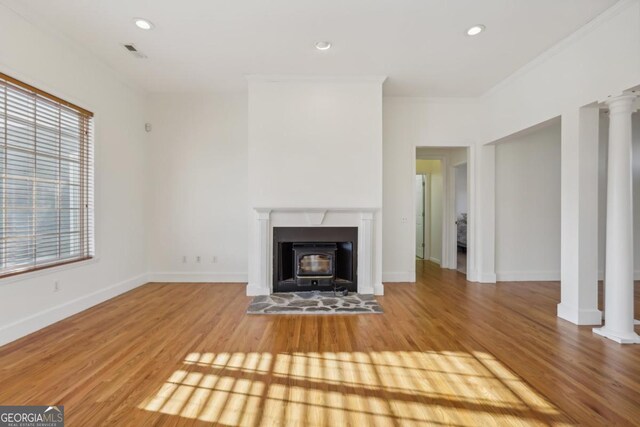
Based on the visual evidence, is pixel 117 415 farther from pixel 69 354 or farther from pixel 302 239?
pixel 302 239

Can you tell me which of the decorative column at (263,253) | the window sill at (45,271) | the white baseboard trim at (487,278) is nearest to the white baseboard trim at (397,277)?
the white baseboard trim at (487,278)

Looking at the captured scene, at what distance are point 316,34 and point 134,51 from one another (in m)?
2.18

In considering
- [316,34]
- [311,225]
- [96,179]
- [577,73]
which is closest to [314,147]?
[311,225]

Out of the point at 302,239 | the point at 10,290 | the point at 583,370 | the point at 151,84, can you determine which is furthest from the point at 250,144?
the point at 583,370

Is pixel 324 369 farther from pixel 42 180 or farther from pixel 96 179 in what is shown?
pixel 96 179

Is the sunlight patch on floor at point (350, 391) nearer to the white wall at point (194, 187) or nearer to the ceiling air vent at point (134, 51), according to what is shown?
the white wall at point (194, 187)

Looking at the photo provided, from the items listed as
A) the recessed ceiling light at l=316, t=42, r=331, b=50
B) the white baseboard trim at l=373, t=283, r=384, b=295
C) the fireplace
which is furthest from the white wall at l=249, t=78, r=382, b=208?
the white baseboard trim at l=373, t=283, r=384, b=295

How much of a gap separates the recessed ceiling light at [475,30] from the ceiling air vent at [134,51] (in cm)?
368

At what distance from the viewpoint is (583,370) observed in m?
2.10

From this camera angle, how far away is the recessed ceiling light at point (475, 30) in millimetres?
2902

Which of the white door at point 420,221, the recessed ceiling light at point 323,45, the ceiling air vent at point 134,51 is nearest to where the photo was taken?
the recessed ceiling light at point 323,45

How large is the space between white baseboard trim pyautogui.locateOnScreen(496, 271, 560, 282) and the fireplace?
2608mm

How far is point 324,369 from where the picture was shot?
2117 mm

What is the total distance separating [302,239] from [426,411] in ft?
8.76
